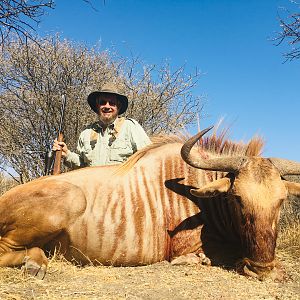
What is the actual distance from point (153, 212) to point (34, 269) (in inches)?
44.9

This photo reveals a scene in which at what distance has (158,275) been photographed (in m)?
A: 3.36

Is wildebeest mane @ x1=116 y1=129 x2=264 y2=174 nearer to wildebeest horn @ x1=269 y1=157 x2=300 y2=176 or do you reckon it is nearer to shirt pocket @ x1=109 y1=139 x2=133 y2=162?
wildebeest horn @ x1=269 y1=157 x2=300 y2=176

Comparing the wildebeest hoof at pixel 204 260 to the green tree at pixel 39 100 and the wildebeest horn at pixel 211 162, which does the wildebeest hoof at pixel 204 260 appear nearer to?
the wildebeest horn at pixel 211 162

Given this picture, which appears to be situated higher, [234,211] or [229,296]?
[234,211]

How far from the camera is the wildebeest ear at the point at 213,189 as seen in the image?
349 cm

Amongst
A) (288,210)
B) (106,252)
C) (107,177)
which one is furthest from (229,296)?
(288,210)

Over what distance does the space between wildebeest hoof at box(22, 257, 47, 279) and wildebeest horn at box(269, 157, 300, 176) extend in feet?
6.68

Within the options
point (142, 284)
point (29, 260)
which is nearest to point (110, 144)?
point (29, 260)

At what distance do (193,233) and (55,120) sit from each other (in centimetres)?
793

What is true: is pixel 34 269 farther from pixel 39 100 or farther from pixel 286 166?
pixel 39 100

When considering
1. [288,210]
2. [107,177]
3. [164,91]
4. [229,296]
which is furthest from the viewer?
[164,91]

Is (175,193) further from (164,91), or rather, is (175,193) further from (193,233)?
(164,91)

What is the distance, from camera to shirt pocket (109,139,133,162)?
529cm

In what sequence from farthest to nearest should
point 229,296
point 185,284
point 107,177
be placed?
point 107,177 → point 185,284 → point 229,296
